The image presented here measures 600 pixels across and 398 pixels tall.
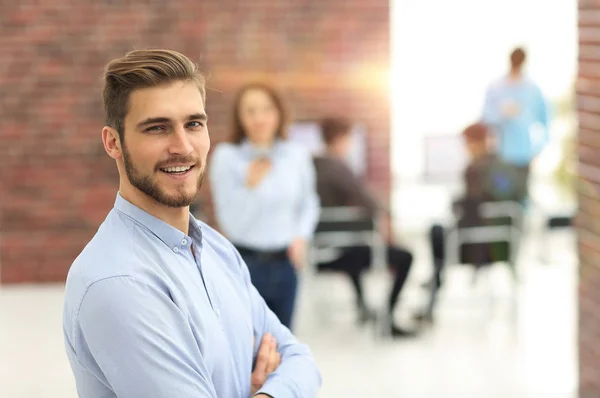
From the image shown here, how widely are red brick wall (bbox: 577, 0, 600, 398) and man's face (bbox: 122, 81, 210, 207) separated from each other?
248cm

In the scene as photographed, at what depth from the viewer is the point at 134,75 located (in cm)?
173

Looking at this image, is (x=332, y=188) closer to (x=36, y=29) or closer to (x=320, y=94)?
(x=320, y=94)

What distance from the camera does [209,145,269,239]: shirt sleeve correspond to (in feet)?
14.7

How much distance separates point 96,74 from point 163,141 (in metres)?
5.68

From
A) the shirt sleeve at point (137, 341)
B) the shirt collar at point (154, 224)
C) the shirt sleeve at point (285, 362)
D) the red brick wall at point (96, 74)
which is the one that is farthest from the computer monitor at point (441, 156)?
the shirt sleeve at point (137, 341)

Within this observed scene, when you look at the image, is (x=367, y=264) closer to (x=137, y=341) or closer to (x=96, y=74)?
(x=96, y=74)

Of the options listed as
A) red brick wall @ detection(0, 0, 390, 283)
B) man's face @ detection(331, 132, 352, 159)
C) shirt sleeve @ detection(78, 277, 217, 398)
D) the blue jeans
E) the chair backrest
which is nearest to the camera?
shirt sleeve @ detection(78, 277, 217, 398)

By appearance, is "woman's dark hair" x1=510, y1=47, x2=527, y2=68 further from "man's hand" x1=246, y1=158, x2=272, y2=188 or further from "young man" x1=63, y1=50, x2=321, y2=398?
"young man" x1=63, y1=50, x2=321, y2=398

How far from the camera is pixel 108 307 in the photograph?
164 centimetres

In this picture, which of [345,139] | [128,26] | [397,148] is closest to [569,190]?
[397,148]

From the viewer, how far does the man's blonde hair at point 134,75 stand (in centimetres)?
173

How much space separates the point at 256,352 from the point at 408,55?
7.99 m

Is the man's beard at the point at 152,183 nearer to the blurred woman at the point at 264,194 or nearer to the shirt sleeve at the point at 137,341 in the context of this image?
the shirt sleeve at the point at 137,341

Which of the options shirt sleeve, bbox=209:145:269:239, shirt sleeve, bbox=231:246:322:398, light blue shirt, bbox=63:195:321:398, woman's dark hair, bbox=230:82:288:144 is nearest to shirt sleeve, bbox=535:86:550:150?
woman's dark hair, bbox=230:82:288:144
